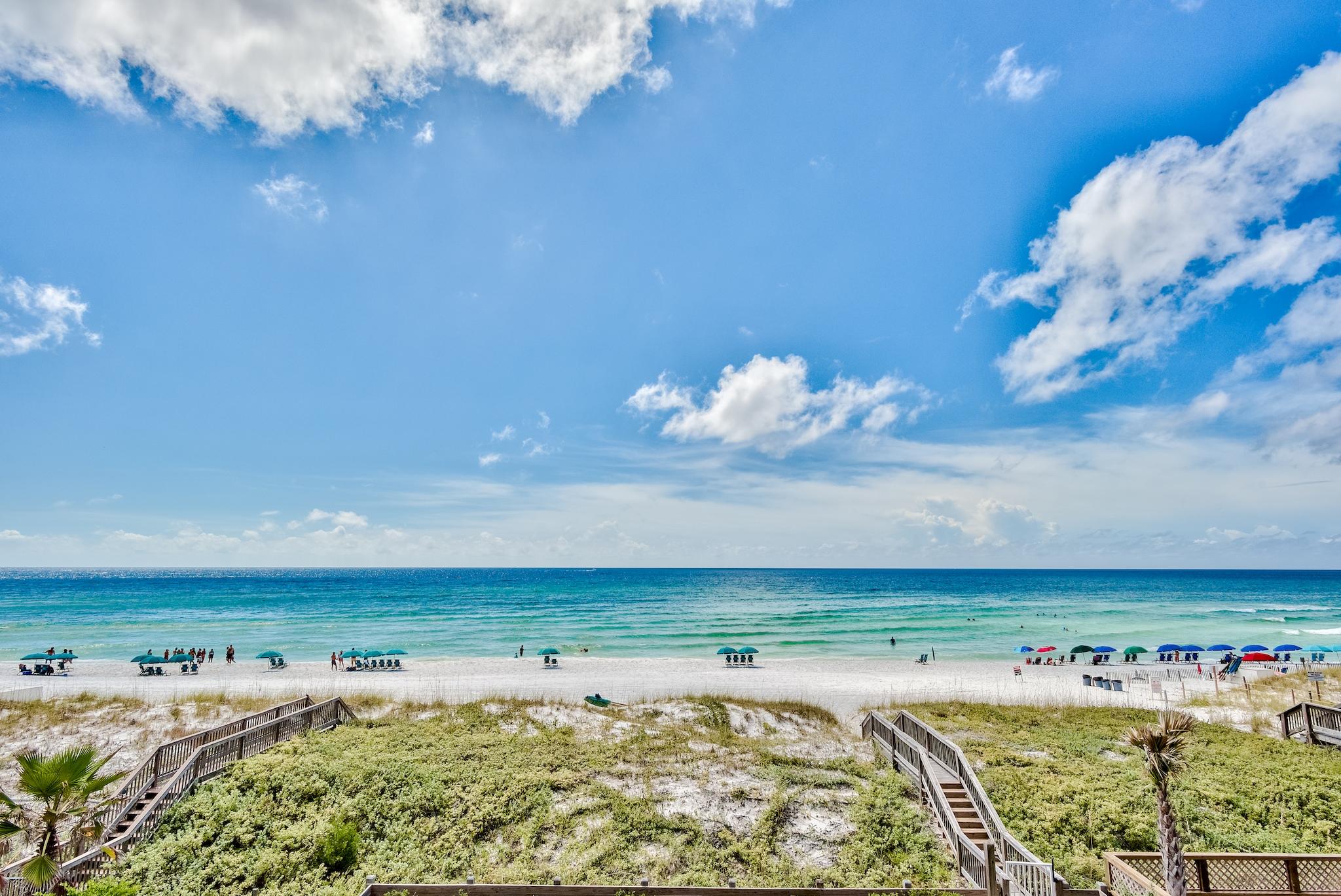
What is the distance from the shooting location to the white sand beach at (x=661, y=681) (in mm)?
30500

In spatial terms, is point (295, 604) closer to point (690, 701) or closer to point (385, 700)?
point (385, 700)

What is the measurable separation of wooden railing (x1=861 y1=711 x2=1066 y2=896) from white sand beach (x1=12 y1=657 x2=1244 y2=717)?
→ 6852mm

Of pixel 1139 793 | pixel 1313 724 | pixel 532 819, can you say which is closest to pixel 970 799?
pixel 1139 793

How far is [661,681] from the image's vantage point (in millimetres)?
36781

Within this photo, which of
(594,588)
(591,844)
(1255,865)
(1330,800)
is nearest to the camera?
(1255,865)

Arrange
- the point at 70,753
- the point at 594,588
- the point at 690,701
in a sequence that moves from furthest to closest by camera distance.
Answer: the point at 594,588 → the point at 690,701 → the point at 70,753

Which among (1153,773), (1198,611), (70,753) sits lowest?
(1198,611)

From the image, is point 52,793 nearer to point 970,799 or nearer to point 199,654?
point 970,799

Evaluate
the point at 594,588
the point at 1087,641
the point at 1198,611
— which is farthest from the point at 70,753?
the point at 594,588

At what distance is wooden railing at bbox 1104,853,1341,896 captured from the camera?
11188 mm

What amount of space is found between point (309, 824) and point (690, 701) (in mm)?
14895

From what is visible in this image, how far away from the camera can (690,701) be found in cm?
2589

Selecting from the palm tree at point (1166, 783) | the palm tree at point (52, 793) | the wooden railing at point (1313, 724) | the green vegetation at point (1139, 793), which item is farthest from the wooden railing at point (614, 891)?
the wooden railing at point (1313, 724)

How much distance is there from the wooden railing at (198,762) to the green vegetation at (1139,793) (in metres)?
18.3
